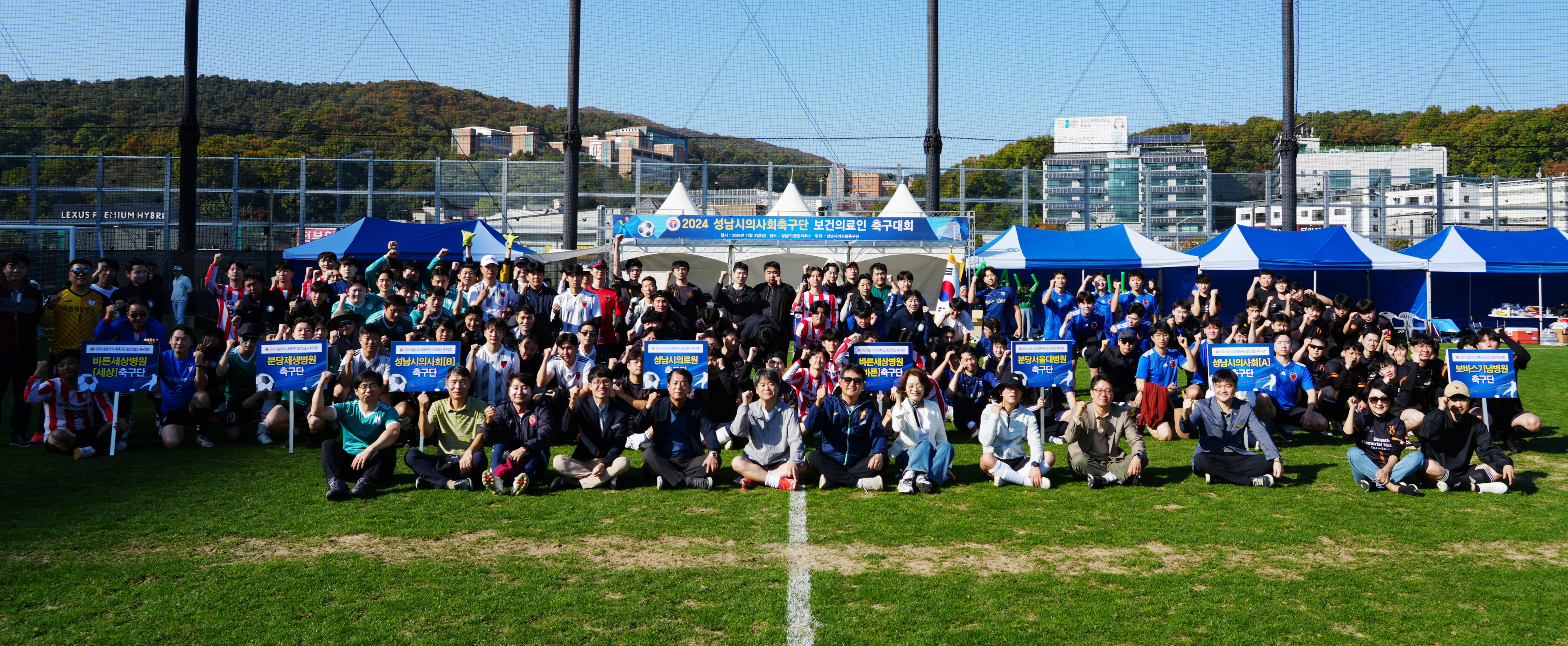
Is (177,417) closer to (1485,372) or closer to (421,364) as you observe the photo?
(421,364)

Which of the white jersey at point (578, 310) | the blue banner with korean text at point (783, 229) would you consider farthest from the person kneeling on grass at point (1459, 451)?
the blue banner with korean text at point (783, 229)

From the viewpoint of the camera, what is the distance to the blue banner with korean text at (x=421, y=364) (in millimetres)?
8609

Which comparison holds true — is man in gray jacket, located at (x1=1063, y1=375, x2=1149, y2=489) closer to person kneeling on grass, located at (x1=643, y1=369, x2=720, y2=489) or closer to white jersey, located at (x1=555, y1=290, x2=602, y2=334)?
person kneeling on grass, located at (x1=643, y1=369, x2=720, y2=489)

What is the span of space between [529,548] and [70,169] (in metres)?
21.8

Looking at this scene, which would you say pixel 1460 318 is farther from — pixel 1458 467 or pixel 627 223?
pixel 627 223

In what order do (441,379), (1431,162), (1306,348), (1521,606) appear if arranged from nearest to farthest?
(1521,606) < (441,379) < (1306,348) < (1431,162)

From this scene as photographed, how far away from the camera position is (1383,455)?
736 centimetres

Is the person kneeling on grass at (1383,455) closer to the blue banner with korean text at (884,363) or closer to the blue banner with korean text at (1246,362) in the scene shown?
the blue banner with korean text at (1246,362)

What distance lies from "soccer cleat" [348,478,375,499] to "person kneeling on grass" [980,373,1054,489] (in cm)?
456

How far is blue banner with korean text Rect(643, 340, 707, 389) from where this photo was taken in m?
8.57

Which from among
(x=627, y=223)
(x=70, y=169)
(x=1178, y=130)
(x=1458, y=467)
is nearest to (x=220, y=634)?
(x=1458, y=467)

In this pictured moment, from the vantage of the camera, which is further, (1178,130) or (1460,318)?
(1178,130)

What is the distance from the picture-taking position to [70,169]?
70.8 feet

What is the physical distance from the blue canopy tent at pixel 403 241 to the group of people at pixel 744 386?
15.1ft
